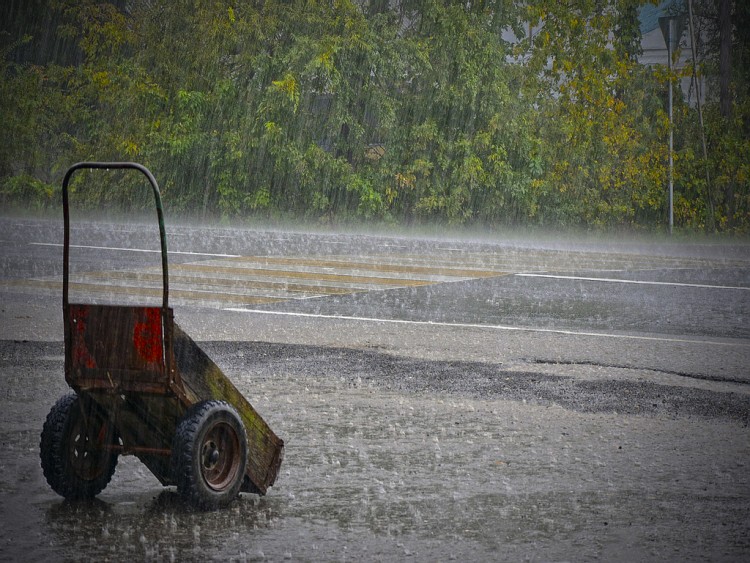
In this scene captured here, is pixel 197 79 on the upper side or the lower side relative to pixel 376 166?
upper

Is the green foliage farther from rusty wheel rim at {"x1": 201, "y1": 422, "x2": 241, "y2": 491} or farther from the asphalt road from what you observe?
rusty wheel rim at {"x1": 201, "y1": 422, "x2": 241, "y2": 491}

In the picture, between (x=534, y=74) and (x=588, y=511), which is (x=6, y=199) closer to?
(x=534, y=74)

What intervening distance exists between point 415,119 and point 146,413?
2200cm

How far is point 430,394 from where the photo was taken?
285 inches

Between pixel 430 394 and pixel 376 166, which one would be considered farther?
pixel 376 166

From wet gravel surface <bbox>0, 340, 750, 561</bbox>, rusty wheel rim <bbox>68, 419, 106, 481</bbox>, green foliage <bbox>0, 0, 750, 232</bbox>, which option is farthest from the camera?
green foliage <bbox>0, 0, 750, 232</bbox>

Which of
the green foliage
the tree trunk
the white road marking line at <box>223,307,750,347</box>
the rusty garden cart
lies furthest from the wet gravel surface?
the tree trunk

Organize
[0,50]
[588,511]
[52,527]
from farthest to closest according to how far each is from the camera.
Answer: [0,50] → [588,511] → [52,527]

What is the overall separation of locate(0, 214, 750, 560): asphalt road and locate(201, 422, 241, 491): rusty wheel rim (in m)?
0.15

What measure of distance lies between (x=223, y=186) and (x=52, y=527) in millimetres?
22289

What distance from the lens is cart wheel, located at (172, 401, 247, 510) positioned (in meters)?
4.47

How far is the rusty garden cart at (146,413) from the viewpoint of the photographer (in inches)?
177

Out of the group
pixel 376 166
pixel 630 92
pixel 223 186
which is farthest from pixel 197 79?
pixel 630 92

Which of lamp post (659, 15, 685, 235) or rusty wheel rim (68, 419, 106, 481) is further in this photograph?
lamp post (659, 15, 685, 235)
